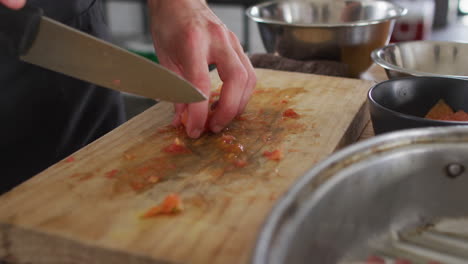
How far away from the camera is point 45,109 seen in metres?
1.22

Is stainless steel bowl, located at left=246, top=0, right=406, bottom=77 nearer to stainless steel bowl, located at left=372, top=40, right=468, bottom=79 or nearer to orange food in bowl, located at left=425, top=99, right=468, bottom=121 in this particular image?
stainless steel bowl, located at left=372, top=40, right=468, bottom=79

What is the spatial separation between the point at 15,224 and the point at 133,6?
356cm

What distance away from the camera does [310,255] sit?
569 mm

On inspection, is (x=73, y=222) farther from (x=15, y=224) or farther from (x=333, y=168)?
(x=333, y=168)

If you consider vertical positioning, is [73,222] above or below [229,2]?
above

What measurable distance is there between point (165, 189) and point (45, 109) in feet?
1.91

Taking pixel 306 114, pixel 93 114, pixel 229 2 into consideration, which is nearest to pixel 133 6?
pixel 229 2

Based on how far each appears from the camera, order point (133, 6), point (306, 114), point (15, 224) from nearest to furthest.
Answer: point (15, 224) < point (306, 114) < point (133, 6)

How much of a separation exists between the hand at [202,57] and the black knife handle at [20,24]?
0.29 metres

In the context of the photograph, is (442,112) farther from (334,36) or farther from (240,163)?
(334,36)

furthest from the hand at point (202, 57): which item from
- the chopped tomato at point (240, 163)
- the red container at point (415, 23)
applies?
the red container at point (415, 23)

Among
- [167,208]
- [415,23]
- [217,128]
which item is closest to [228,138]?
[217,128]

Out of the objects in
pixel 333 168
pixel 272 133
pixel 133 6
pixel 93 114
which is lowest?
pixel 133 6

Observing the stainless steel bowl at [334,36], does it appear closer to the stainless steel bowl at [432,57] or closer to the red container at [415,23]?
the stainless steel bowl at [432,57]
